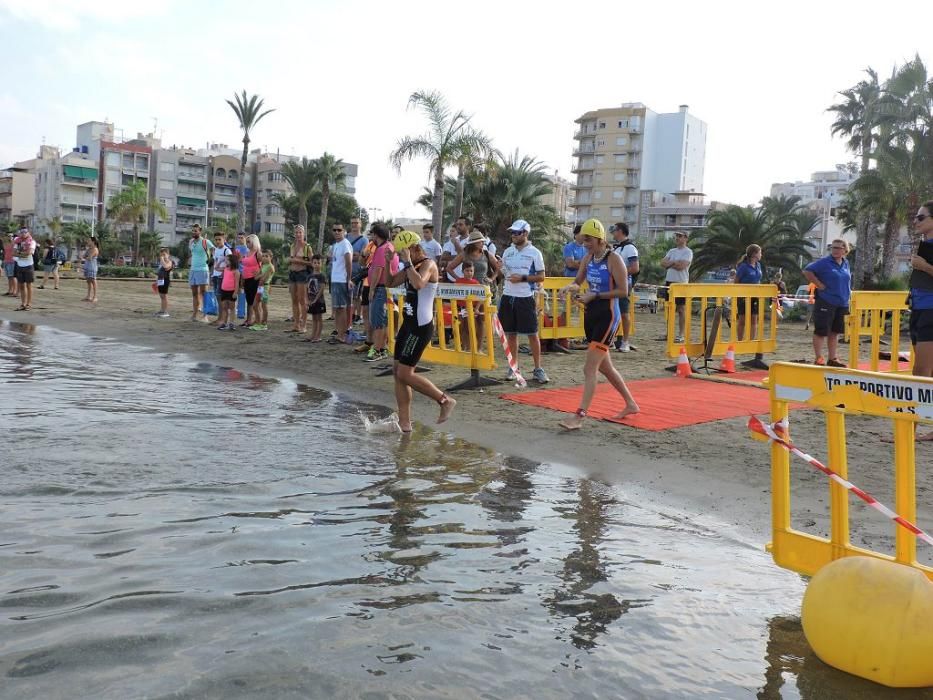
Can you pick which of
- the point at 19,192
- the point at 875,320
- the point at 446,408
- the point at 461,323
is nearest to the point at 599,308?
the point at 446,408

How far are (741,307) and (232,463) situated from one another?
29.5 feet

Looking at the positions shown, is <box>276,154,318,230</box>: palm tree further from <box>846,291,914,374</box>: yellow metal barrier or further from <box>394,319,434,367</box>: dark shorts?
<box>394,319,434,367</box>: dark shorts

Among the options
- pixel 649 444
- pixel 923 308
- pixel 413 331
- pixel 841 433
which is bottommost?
pixel 649 444

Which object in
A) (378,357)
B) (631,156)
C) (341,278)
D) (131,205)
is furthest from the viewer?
(631,156)

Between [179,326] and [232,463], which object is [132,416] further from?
[179,326]

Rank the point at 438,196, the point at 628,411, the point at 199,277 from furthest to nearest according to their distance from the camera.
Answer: the point at 438,196 → the point at 199,277 → the point at 628,411

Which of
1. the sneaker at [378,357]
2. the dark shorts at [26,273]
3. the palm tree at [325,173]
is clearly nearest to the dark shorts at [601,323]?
the sneaker at [378,357]

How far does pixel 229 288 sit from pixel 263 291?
99 centimetres

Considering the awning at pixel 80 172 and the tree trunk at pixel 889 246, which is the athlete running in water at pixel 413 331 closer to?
the tree trunk at pixel 889 246

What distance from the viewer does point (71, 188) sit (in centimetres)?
11481

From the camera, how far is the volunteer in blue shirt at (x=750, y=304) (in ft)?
40.0

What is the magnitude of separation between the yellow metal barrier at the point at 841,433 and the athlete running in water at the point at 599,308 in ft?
11.8

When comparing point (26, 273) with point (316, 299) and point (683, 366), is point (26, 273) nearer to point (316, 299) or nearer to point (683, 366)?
point (316, 299)

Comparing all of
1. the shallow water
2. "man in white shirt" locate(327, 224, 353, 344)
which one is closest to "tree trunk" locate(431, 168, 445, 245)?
"man in white shirt" locate(327, 224, 353, 344)
